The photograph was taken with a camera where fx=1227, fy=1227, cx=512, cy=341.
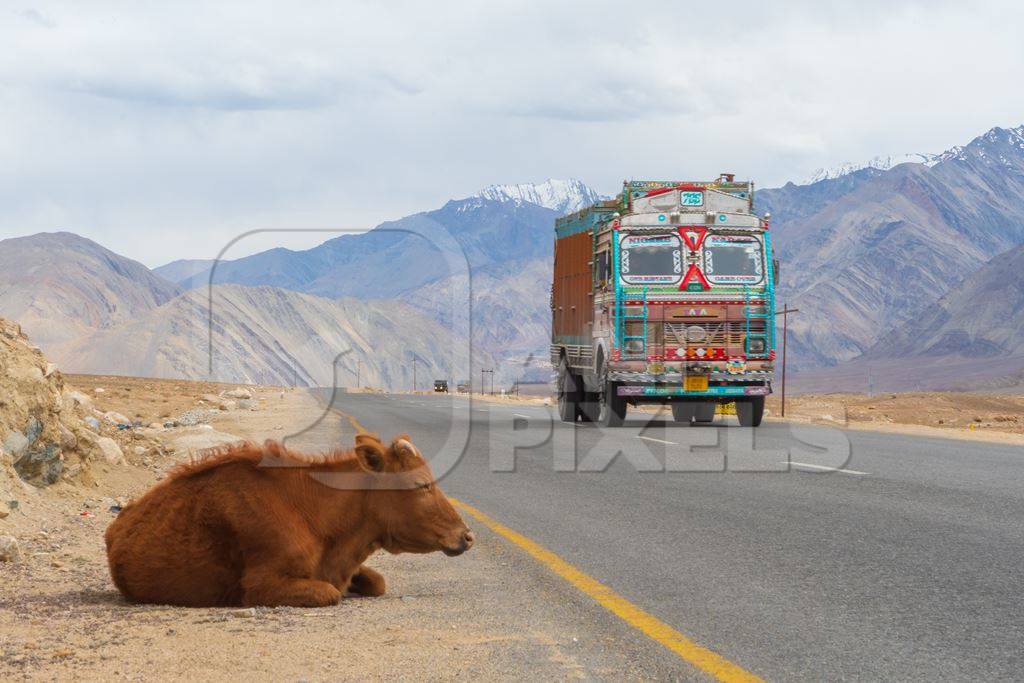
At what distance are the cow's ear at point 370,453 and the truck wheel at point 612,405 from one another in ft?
55.4

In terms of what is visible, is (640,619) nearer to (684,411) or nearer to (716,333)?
(716,333)

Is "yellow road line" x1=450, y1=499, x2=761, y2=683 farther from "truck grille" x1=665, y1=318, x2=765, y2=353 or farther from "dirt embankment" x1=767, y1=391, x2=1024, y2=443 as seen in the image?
"dirt embankment" x1=767, y1=391, x2=1024, y2=443

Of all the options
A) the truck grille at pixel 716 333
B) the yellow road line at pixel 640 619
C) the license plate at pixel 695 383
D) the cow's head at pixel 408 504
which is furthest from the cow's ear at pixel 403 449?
the truck grille at pixel 716 333

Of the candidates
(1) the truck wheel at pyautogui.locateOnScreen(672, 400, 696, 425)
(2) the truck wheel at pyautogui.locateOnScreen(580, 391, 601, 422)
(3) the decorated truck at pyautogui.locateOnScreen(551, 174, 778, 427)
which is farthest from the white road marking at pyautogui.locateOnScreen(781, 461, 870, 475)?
(1) the truck wheel at pyautogui.locateOnScreen(672, 400, 696, 425)

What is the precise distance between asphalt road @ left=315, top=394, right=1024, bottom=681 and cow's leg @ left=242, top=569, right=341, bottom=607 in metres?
1.61

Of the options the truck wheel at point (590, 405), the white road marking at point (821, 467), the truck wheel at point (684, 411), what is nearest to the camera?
the white road marking at point (821, 467)

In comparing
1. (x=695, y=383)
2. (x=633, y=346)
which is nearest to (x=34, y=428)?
(x=633, y=346)

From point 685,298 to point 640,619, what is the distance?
1667 centimetres

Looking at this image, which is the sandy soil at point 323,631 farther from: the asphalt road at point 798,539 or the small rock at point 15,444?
the small rock at point 15,444

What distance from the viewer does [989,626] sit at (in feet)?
20.2

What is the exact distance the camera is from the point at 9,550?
766cm

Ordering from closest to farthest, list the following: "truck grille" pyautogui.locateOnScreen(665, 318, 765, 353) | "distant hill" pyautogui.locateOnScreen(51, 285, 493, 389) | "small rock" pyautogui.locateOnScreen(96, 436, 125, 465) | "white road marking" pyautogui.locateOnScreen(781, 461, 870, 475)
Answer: "small rock" pyautogui.locateOnScreen(96, 436, 125, 465) → "white road marking" pyautogui.locateOnScreen(781, 461, 870, 475) → "truck grille" pyautogui.locateOnScreen(665, 318, 765, 353) → "distant hill" pyautogui.locateOnScreen(51, 285, 493, 389)

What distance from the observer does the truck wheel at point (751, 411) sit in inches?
935

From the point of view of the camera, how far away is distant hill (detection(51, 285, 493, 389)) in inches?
5492
